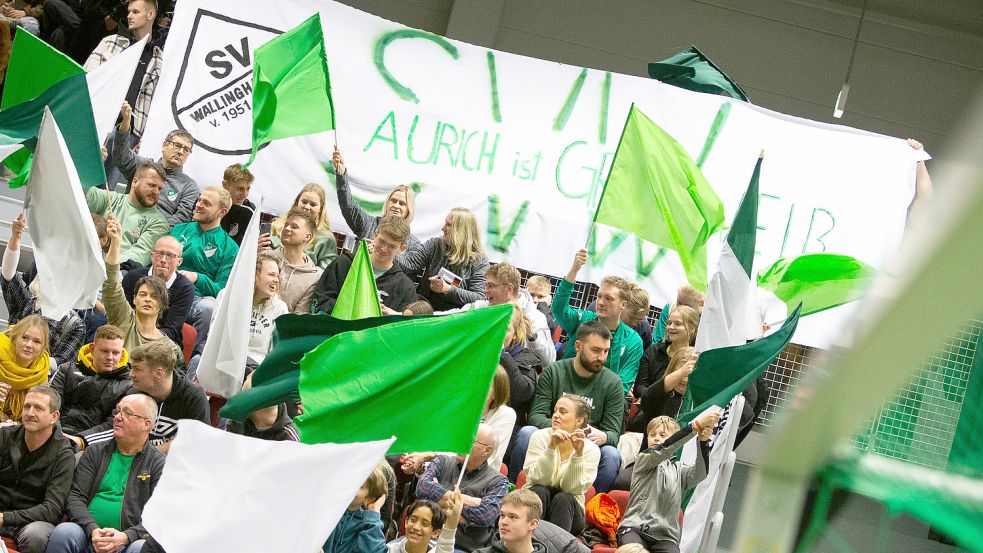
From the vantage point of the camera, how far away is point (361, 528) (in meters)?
5.59

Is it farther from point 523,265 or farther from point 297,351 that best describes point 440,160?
point 297,351

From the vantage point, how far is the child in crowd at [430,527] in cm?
545

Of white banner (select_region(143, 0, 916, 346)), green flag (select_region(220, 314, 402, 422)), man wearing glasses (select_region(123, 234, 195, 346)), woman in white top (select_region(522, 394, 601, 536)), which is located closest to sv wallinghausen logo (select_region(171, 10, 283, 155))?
white banner (select_region(143, 0, 916, 346))

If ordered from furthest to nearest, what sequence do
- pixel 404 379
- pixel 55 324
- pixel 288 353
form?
1. pixel 55 324
2. pixel 288 353
3. pixel 404 379

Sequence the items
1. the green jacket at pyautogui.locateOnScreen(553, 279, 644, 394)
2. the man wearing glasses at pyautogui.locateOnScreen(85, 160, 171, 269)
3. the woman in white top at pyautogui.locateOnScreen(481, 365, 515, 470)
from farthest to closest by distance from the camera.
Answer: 1. the man wearing glasses at pyautogui.locateOnScreen(85, 160, 171, 269)
2. the green jacket at pyautogui.locateOnScreen(553, 279, 644, 394)
3. the woman in white top at pyautogui.locateOnScreen(481, 365, 515, 470)

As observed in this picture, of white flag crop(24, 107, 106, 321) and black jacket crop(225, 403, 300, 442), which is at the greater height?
white flag crop(24, 107, 106, 321)

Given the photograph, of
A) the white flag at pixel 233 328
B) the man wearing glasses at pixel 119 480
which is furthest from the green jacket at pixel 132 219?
the man wearing glasses at pixel 119 480

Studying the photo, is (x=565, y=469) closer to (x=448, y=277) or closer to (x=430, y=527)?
(x=430, y=527)

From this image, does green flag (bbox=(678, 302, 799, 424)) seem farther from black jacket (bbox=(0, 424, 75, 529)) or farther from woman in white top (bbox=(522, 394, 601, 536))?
black jacket (bbox=(0, 424, 75, 529))

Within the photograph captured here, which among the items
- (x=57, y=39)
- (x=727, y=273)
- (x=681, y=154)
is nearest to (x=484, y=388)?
(x=727, y=273)

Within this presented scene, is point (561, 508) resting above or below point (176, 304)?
below

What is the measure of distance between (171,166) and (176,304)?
1295 millimetres

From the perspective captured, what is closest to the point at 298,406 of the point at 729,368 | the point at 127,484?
the point at 127,484

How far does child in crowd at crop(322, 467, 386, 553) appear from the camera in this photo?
5.54 m
